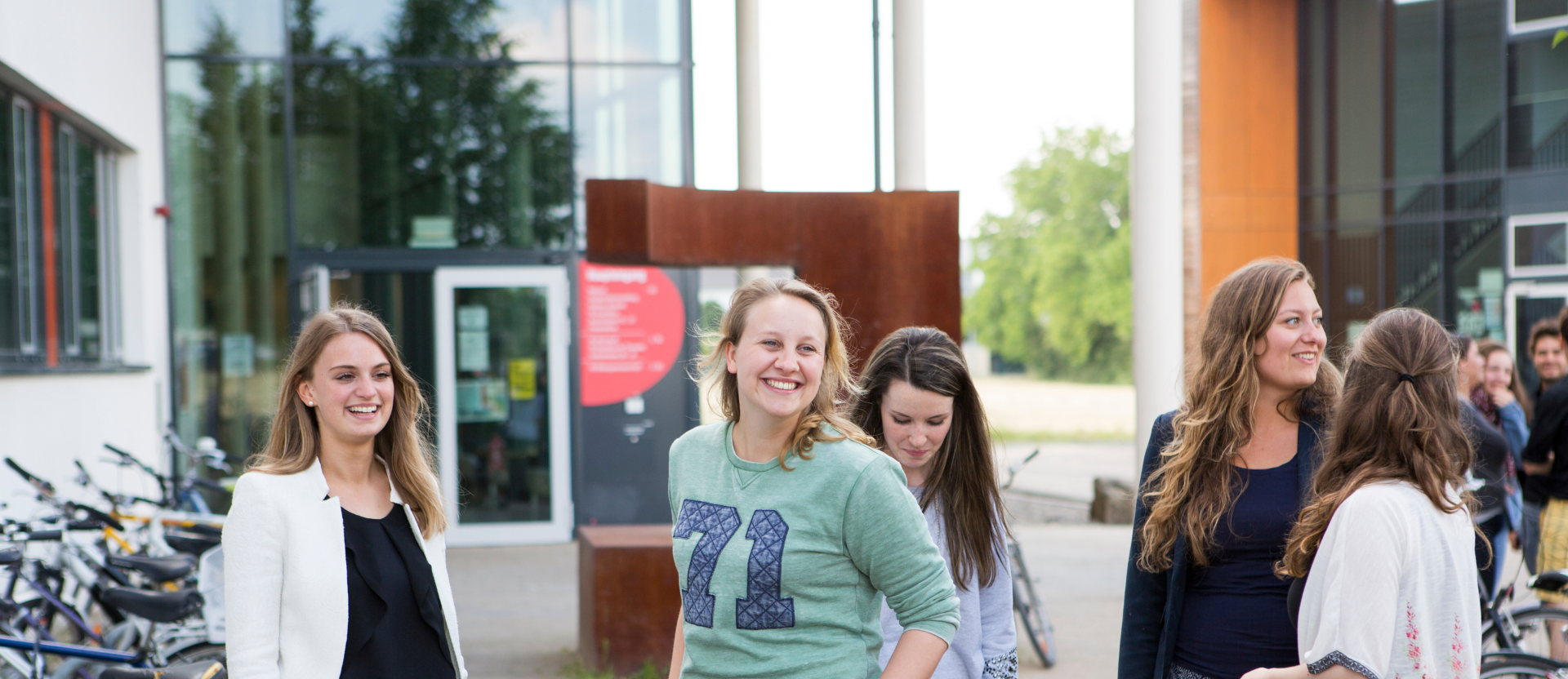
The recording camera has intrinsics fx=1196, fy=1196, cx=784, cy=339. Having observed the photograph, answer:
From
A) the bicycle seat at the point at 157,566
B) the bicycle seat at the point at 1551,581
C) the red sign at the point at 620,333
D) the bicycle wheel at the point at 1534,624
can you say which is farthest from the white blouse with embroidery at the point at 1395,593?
the red sign at the point at 620,333

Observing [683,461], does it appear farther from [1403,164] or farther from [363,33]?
[1403,164]

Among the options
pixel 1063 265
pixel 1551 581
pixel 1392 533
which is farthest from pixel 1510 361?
pixel 1063 265

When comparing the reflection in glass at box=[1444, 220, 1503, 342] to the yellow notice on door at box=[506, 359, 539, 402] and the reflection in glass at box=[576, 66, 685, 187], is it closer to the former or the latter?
the reflection in glass at box=[576, 66, 685, 187]

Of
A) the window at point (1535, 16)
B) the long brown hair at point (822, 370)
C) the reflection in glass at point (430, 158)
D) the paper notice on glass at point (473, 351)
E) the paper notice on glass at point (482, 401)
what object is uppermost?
the window at point (1535, 16)

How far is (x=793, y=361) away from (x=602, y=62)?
921 centimetres

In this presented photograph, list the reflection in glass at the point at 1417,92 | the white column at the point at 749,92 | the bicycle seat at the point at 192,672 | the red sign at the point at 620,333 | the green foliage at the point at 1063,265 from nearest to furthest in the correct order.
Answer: the bicycle seat at the point at 192,672
the red sign at the point at 620,333
the white column at the point at 749,92
the reflection in glass at the point at 1417,92
the green foliage at the point at 1063,265

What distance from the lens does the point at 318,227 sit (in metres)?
10.1

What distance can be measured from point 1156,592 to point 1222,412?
405 mm

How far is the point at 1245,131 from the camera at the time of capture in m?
14.4

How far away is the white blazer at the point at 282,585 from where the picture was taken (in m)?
2.18

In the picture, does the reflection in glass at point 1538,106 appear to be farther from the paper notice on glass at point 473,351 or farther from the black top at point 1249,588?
the black top at point 1249,588

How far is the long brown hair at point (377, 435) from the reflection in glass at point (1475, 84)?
15.0 m

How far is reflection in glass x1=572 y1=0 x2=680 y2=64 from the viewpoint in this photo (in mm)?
10688

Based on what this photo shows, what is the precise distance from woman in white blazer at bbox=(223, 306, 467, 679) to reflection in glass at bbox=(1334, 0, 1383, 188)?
14.7 m
